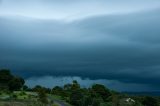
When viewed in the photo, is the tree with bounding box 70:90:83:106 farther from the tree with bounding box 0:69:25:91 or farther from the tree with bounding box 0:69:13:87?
the tree with bounding box 0:69:13:87

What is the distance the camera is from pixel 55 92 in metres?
196

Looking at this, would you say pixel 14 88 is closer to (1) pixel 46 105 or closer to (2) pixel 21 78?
(2) pixel 21 78

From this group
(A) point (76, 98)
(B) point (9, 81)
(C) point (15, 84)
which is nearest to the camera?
(A) point (76, 98)

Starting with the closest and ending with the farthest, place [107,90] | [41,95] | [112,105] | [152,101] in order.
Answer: [41,95] → [112,105] → [152,101] → [107,90]

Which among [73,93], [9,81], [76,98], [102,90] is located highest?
[9,81]

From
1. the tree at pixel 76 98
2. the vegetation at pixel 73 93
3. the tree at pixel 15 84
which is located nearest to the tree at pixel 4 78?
the vegetation at pixel 73 93

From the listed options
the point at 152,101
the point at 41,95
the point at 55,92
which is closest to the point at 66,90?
the point at 55,92

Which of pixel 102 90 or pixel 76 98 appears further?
pixel 102 90

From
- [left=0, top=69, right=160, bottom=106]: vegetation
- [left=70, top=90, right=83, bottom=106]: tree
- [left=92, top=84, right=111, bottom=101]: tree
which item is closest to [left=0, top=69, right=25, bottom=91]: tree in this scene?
[left=0, top=69, right=160, bottom=106]: vegetation

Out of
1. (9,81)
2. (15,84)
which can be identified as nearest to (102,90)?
(15,84)

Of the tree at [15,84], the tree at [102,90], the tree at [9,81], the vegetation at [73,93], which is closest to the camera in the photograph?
the vegetation at [73,93]

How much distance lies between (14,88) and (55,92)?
71.4ft

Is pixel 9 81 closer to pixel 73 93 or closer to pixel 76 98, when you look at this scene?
pixel 73 93

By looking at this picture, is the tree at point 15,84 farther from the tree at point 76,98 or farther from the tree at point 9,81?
the tree at point 76,98
